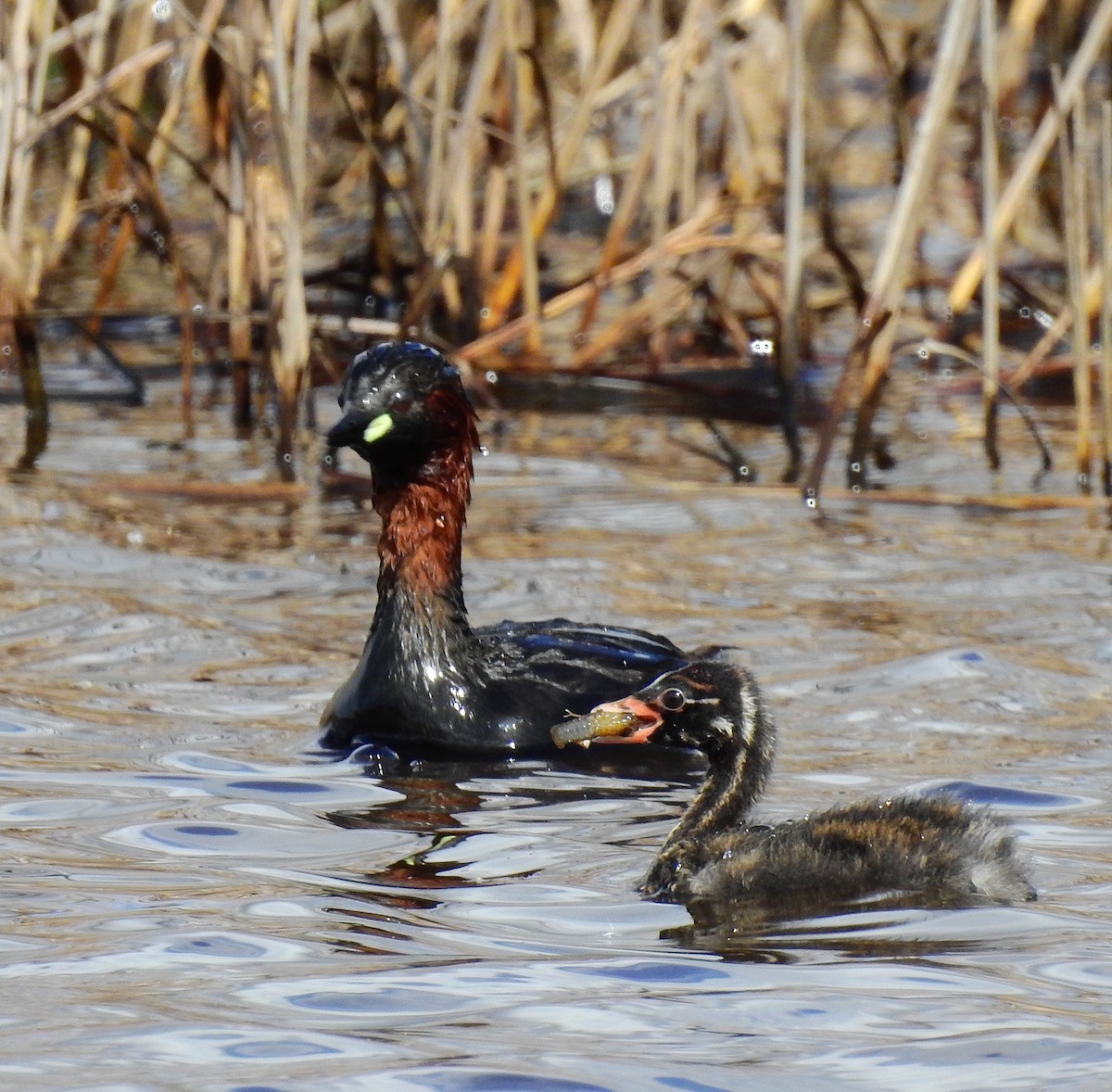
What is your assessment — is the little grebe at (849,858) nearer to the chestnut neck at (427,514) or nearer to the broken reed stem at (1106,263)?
the chestnut neck at (427,514)

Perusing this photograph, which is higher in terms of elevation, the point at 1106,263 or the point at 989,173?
the point at 989,173

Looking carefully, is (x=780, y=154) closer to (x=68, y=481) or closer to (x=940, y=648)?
(x=68, y=481)

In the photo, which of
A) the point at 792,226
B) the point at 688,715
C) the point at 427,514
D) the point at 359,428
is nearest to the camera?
the point at 688,715

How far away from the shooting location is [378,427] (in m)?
6.30

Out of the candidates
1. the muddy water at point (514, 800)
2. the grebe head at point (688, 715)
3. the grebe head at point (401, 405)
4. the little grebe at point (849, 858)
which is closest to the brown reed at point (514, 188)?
the muddy water at point (514, 800)

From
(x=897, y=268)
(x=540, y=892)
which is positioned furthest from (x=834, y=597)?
(x=540, y=892)

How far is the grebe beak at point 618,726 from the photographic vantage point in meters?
5.34

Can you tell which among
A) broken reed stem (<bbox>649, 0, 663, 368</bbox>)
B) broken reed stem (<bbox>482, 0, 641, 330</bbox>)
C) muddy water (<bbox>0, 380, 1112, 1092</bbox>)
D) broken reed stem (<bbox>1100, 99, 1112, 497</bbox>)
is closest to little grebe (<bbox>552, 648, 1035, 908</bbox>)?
muddy water (<bbox>0, 380, 1112, 1092</bbox>)

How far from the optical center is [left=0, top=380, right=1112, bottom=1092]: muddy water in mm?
3807

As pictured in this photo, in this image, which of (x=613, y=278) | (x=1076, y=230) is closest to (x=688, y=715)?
(x=1076, y=230)

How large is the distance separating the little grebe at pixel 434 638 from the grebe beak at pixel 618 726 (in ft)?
2.70

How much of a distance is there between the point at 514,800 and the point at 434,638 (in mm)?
819

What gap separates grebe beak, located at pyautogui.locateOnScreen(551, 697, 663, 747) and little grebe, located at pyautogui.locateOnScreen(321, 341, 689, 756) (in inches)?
32.4

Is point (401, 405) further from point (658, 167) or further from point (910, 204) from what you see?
point (658, 167)
